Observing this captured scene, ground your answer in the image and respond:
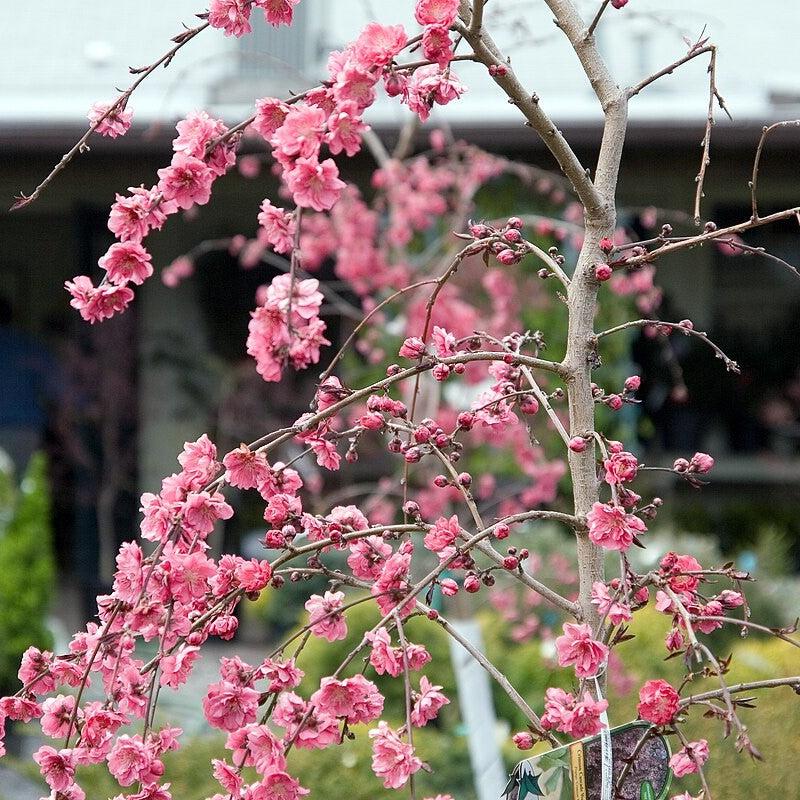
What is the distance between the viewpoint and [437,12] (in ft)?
4.43

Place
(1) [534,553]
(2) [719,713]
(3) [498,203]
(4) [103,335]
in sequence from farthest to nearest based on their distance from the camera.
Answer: (4) [103,335], (3) [498,203], (1) [534,553], (2) [719,713]

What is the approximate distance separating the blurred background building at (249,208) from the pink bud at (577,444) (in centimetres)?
510

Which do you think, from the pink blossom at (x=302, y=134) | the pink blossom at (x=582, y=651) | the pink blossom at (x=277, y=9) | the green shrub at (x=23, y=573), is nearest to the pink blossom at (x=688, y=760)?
the pink blossom at (x=582, y=651)

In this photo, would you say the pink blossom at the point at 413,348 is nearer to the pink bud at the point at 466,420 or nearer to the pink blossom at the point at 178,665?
the pink bud at the point at 466,420

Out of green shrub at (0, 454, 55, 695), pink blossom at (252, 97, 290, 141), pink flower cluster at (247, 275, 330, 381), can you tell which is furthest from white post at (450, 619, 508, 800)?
green shrub at (0, 454, 55, 695)

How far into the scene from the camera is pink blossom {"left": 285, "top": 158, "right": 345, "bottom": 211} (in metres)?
1.32

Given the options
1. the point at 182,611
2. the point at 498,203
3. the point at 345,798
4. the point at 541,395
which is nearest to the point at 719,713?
the point at 541,395

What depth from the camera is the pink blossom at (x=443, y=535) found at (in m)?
1.52

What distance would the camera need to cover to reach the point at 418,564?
4828mm

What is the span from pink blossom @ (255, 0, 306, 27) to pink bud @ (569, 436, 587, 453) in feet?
2.11

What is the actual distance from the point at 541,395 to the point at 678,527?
21.3 feet

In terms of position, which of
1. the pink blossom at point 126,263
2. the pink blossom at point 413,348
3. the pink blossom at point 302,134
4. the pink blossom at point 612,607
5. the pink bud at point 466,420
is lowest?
the pink blossom at point 612,607

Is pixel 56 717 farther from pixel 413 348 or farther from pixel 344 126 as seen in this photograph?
pixel 344 126

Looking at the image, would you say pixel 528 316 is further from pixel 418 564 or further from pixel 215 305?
pixel 215 305
